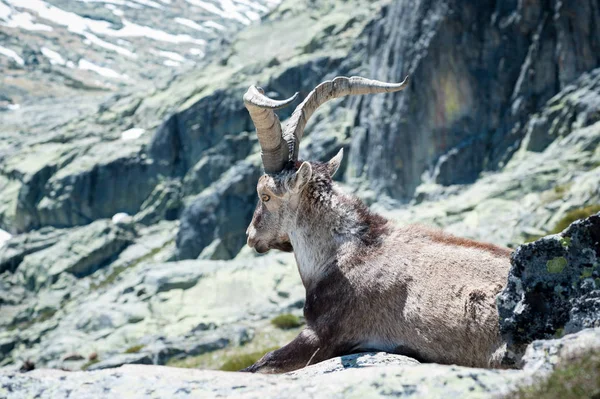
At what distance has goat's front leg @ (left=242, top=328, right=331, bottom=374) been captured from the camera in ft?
26.3

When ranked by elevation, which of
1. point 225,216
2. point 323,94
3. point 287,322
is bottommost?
point 225,216

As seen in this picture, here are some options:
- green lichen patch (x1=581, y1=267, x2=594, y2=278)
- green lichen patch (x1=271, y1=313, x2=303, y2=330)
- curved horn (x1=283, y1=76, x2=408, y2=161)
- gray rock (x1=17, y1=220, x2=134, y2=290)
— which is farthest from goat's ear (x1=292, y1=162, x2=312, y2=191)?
gray rock (x1=17, y1=220, x2=134, y2=290)

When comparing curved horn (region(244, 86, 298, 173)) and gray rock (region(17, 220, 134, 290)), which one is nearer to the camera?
curved horn (region(244, 86, 298, 173))

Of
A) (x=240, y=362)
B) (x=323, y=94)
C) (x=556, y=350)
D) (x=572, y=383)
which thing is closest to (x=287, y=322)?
(x=240, y=362)

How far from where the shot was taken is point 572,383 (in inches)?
158

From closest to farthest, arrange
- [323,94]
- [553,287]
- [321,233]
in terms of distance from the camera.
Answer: [553,287]
[321,233]
[323,94]

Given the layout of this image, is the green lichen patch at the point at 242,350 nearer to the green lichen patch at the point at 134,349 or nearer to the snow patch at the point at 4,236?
the green lichen patch at the point at 134,349

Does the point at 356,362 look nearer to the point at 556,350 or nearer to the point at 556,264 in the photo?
the point at 556,264

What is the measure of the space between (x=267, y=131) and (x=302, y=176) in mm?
1059

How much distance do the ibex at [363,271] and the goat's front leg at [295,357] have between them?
0.01m

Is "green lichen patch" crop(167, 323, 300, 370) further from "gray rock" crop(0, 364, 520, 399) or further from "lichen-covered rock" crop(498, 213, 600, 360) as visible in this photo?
"lichen-covered rock" crop(498, 213, 600, 360)

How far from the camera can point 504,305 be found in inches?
→ 255

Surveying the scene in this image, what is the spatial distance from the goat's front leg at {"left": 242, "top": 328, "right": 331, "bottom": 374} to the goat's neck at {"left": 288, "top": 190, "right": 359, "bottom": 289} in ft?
3.77

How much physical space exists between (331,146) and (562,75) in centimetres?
3211
